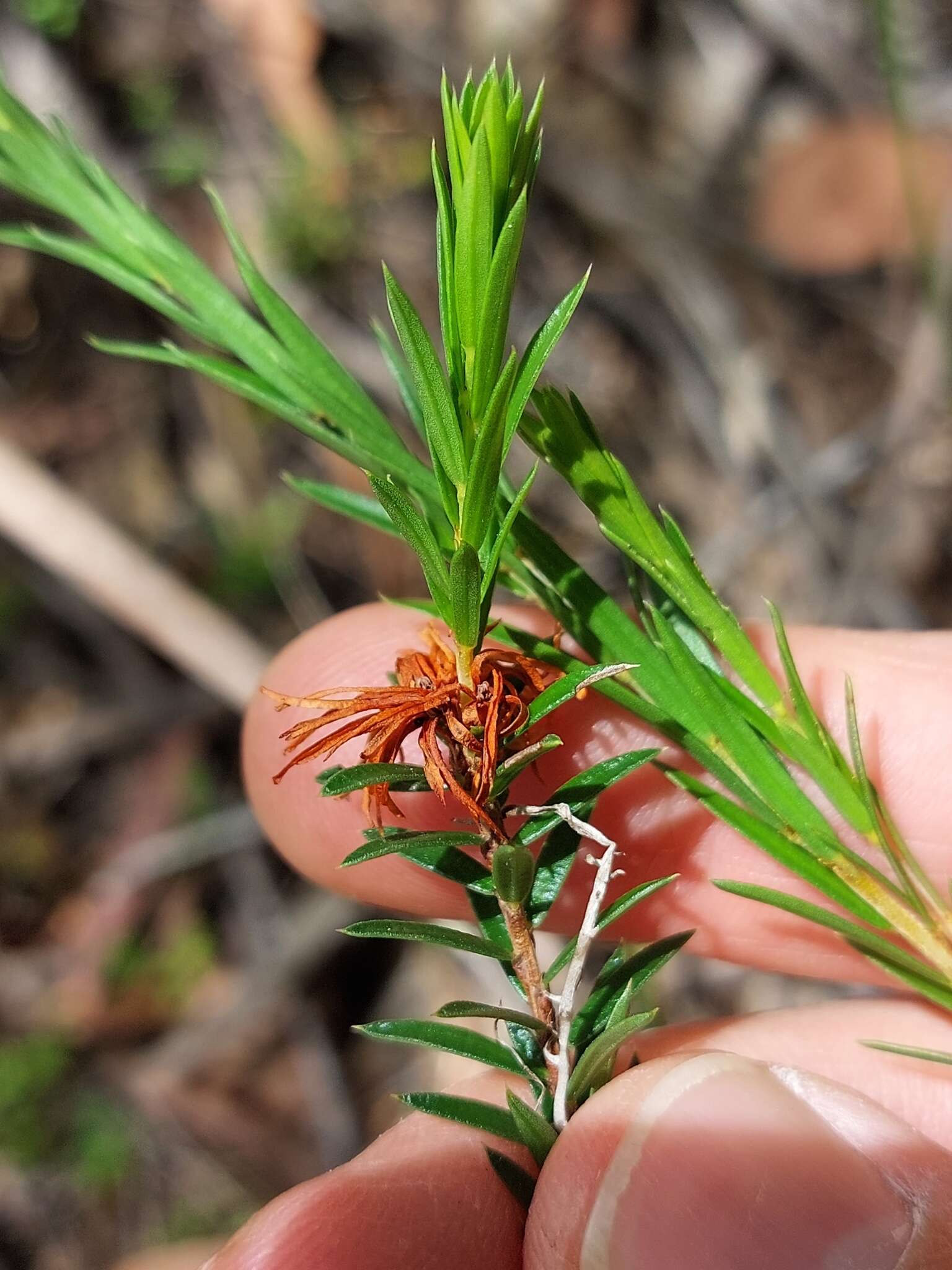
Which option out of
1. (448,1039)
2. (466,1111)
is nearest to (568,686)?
(448,1039)

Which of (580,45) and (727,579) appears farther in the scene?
(580,45)

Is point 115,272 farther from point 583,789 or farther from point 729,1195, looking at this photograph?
point 729,1195

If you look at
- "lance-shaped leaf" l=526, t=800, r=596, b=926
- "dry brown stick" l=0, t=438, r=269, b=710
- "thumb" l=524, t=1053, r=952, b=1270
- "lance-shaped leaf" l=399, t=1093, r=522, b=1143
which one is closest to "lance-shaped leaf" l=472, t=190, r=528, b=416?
"lance-shaped leaf" l=526, t=800, r=596, b=926

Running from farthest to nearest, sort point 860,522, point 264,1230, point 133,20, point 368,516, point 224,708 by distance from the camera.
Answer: point 133,20
point 224,708
point 860,522
point 264,1230
point 368,516

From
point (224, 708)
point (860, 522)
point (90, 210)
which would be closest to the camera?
point (90, 210)

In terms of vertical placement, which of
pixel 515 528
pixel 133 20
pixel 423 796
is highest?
pixel 133 20

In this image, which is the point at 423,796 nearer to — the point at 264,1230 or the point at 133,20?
the point at 264,1230

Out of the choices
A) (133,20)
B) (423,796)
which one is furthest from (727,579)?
(133,20)

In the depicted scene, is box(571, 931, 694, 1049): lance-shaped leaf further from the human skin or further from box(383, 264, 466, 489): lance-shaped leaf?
box(383, 264, 466, 489): lance-shaped leaf

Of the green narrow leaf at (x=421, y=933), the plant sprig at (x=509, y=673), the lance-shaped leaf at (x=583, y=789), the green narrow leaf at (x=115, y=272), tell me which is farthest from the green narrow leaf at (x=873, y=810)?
the green narrow leaf at (x=115, y=272)
